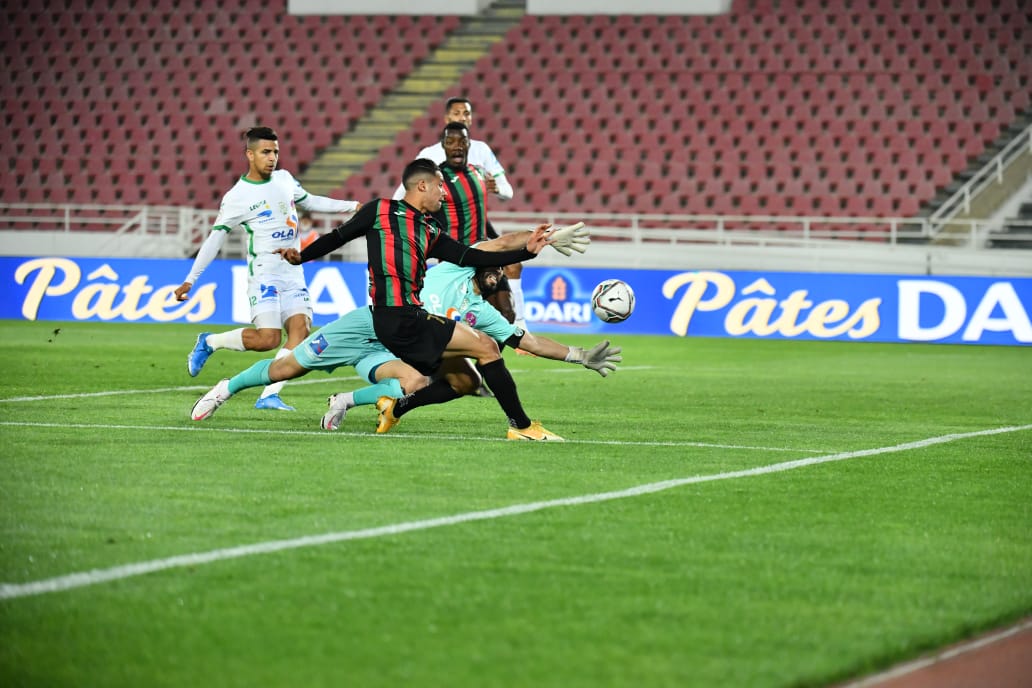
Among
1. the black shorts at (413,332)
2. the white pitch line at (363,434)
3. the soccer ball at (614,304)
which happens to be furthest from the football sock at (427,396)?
the soccer ball at (614,304)

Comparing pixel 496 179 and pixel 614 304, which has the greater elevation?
pixel 496 179

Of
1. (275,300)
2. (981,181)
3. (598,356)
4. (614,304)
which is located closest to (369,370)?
(598,356)

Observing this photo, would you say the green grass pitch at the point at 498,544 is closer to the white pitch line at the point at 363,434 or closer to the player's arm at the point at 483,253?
the white pitch line at the point at 363,434

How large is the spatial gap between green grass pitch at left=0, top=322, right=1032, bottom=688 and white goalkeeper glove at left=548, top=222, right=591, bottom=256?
1.13 m

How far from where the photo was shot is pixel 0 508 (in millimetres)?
6414

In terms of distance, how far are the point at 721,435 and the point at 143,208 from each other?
17.1 meters

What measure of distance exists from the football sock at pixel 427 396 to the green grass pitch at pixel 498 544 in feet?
0.66

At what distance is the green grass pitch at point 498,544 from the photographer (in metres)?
4.25

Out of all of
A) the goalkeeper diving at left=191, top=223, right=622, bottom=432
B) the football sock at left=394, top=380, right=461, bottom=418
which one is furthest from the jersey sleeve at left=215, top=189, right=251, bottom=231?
the football sock at left=394, top=380, right=461, bottom=418

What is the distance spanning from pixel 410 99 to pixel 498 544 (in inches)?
955

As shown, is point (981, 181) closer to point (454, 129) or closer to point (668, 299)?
point (668, 299)

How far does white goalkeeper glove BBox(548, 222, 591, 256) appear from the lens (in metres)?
8.49

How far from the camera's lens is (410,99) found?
96.4ft

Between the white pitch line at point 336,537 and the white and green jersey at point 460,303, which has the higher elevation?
the white and green jersey at point 460,303
